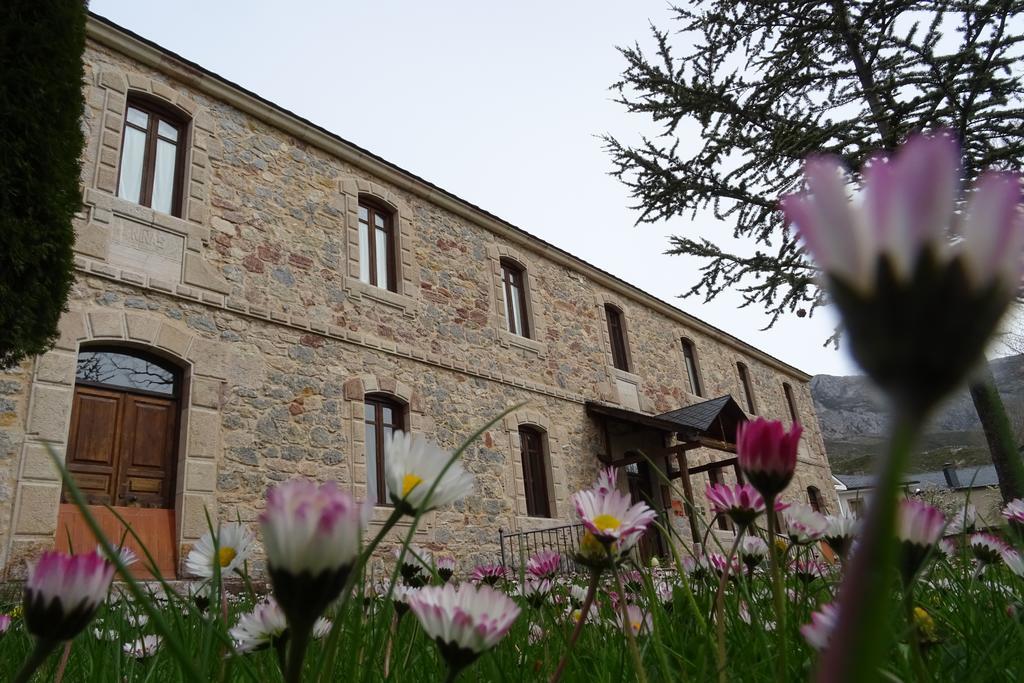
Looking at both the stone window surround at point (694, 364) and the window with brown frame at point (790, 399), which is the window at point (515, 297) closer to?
the stone window surround at point (694, 364)

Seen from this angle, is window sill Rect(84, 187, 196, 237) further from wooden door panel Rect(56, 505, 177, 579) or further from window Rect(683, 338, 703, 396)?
window Rect(683, 338, 703, 396)

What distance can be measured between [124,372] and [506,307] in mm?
6547

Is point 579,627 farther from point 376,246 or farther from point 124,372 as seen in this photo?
point 376,246

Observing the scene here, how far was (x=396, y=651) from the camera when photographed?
1.44 m

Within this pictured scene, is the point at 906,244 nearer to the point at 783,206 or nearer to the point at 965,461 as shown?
the point at 783,206

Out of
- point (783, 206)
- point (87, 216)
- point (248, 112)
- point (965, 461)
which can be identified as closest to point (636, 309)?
point (248, 112)

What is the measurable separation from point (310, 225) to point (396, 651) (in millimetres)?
8441

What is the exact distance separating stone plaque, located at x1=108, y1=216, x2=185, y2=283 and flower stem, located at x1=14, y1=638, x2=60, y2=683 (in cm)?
745

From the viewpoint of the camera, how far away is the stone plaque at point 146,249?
7.06m

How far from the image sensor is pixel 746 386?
18766 millimetres

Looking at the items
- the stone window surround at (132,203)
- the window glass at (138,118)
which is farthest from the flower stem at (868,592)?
the window glass at (138,118)

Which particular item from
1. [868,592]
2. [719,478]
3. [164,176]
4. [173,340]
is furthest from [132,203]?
[719,478]

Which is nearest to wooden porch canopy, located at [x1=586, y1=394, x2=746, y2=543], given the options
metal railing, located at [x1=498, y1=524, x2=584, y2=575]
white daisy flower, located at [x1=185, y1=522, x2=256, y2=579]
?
metal railing, located at [x1=498, y1=524, x2=584, y2=575]

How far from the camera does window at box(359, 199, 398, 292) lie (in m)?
9.89
